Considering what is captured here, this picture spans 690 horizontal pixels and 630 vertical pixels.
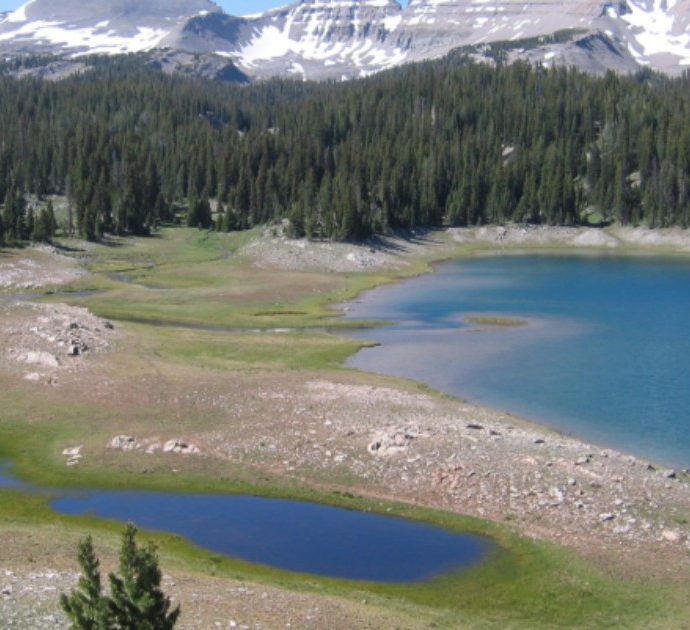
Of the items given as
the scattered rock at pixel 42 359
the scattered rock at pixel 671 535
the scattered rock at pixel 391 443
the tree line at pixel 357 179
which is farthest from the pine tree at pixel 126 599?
the tree line at pixel 357 179

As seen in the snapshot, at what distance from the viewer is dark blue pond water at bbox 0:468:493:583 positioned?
1224 inches

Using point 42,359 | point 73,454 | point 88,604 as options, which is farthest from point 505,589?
point 42,359

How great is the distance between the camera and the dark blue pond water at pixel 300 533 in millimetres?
31094

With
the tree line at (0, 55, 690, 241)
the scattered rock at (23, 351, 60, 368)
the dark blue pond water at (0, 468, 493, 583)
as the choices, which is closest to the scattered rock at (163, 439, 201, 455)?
the dark blue pond water at (0, 468, 493, 583)

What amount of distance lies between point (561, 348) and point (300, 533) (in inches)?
1568

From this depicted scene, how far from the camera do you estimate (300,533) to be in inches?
1334

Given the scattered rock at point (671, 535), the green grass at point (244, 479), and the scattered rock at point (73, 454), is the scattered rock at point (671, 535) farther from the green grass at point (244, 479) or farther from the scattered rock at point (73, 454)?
the scattered rock at point (73, 454)

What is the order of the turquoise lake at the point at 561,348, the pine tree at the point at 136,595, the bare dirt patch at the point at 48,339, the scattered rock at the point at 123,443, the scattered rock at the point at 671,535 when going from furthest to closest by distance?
the bare dirt patch at the point at 48,339, the turquoise lake at the point at 561,348, the scattered rock at the point at 123,443, the scattered rock at the point at 671,535, the pine tree at the point at 136,595

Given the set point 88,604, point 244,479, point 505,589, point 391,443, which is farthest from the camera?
point 391,443

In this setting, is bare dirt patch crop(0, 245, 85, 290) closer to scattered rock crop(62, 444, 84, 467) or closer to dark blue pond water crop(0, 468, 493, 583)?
scattered rock crop(62, 444, 84, 467)

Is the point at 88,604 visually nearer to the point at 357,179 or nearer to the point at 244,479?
the point at 244,479

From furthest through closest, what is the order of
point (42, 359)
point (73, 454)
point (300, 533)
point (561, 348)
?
point (561, 348) → point (42, 359) → point (73, 454) → point (300, 533)

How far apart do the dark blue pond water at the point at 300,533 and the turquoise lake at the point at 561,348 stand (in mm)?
14719

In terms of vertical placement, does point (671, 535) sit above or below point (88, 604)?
below
